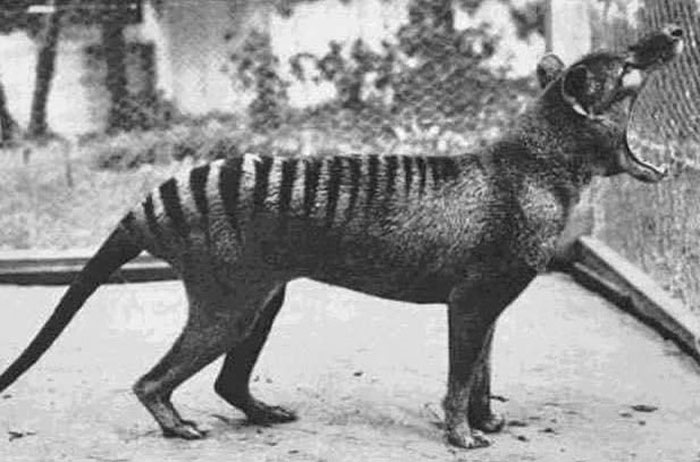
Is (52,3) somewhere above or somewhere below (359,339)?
above

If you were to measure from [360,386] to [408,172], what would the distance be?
1.26 meters

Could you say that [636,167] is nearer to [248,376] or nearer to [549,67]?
[549,67]

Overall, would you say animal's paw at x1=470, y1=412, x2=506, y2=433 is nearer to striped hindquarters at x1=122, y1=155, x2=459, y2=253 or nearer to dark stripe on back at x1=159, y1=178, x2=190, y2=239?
striped hindquarters at x1=122, y1=155, x2=459, y2=253

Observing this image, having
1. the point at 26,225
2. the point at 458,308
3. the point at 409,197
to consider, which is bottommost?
the point at 26,225

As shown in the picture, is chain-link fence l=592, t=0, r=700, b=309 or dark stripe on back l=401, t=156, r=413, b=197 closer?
dark stripe on back l=401, t=156, r=413, b=197

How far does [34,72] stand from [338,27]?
1.96 metres

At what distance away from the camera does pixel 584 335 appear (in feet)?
24.0

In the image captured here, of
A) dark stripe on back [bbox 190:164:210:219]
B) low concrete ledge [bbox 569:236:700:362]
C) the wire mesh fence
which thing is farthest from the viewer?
the wire mesh fence

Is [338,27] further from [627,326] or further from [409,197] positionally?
[409,197]

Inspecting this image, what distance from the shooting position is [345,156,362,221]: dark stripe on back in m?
5.40

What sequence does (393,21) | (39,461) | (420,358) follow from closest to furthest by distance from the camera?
(39,461), (420,358), (393,21)

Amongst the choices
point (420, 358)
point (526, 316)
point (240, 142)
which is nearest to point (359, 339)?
point (420, 358)

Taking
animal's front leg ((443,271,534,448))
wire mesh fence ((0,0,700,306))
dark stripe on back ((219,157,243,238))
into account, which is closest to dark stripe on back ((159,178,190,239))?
Answer: dark stripe on back ((219,157,243,238))

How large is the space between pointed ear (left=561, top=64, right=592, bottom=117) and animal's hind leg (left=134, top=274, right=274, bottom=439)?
1222mm
